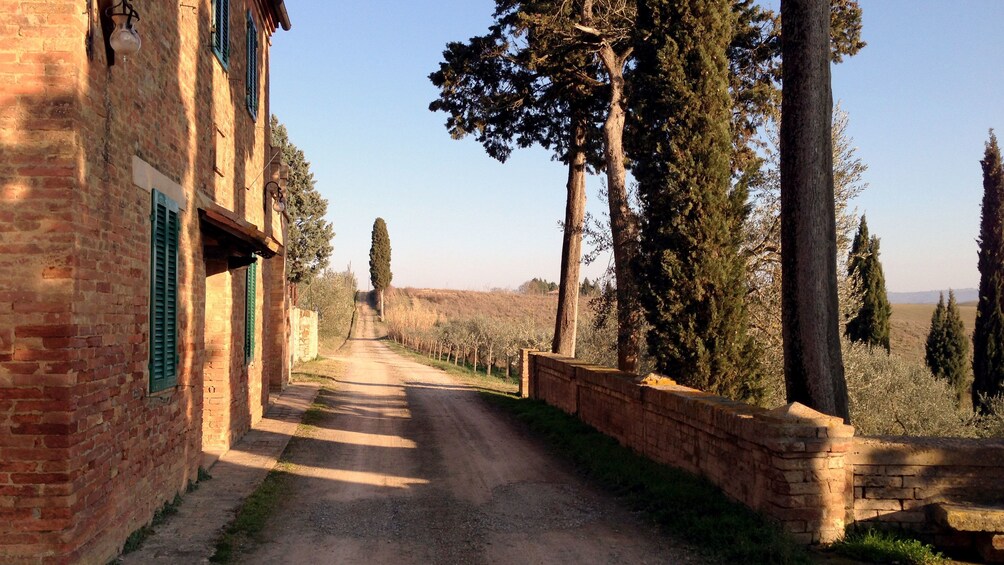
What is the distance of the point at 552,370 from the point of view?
1698cm

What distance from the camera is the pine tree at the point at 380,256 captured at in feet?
263

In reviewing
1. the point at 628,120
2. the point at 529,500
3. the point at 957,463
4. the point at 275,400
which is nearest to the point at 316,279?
the point at 275,400

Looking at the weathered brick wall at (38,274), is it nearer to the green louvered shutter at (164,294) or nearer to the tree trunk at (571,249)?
the green louvered shutter at (164,294)

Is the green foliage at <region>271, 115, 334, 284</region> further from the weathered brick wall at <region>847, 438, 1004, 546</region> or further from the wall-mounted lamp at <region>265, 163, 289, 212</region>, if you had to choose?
the weathered brick wall at <region>847, 438, 1004, 546</region>

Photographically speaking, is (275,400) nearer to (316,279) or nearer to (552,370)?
(552,370)

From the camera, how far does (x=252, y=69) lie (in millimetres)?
13156

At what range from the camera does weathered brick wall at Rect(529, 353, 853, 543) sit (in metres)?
6.47

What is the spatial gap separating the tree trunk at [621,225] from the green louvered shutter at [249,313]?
21.2 feet

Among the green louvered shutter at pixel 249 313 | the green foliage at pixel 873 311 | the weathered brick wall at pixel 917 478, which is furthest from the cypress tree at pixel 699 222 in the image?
the green foliage at pixel 873 311

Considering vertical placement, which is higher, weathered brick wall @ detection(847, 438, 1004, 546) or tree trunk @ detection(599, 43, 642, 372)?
tree trunk @ detection(599, 43, 642, 372)

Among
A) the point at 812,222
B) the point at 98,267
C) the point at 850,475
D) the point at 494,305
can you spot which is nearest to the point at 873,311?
the point at 812,222

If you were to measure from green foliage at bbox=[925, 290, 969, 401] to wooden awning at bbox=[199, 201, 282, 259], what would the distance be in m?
29.8

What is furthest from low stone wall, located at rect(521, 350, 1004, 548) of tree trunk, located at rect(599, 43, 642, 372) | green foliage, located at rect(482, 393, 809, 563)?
tree trunk, located at rect(599, 43, 642, 372)

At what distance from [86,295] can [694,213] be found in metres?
8.87
